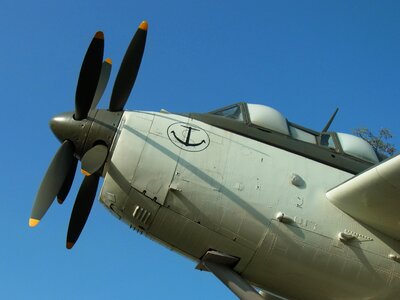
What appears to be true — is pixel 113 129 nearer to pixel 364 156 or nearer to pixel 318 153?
pixel 318 153

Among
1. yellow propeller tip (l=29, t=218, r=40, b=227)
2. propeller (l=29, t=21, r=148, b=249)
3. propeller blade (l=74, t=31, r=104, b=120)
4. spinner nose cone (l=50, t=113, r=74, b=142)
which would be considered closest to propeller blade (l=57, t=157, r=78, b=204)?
propeller (l=29, t=21, r=148, b=249)

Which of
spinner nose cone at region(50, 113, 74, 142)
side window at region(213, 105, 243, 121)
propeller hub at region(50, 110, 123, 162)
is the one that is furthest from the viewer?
side window at region(213, 105, 243, 121)

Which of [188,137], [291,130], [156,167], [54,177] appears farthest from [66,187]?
[291,130]

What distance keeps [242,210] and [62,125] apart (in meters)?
3.68

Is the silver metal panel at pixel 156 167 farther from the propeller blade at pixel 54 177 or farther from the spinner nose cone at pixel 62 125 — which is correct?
the propeller blade at pixel 54 177

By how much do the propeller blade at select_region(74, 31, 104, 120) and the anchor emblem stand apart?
1.67 meters

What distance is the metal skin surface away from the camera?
28.6 feet

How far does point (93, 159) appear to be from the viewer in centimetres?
898

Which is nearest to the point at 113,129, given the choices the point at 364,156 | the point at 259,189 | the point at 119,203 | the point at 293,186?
the point at 119,203

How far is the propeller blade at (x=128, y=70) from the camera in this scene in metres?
9.59

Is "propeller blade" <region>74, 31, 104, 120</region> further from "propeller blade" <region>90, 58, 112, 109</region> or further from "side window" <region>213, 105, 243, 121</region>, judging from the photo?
"side window" <region>213, 105, 243, 121</region>

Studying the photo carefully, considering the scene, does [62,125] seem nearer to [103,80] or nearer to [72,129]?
[72,129]

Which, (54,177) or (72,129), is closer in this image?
(72,129)

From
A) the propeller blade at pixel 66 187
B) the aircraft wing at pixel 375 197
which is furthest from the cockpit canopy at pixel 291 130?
the propeller blade at pixel 66 187
